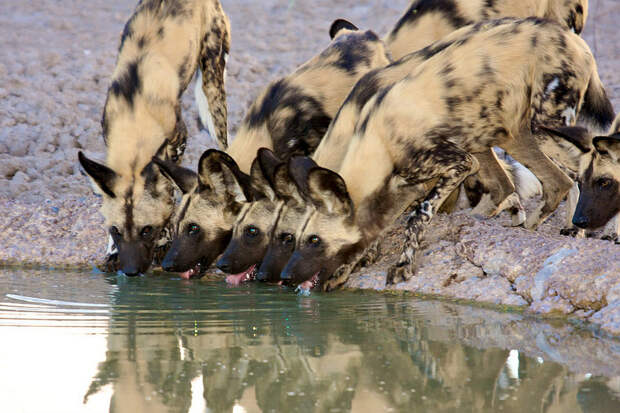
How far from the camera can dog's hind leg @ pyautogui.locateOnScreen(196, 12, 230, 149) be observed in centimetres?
597

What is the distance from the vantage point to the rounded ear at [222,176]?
14.6 ft

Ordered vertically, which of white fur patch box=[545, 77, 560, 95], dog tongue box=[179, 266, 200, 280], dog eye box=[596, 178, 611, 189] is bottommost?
dog tongue box=[179, 266, 200, 280]

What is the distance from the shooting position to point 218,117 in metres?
6.03

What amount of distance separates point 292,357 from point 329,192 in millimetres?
1350

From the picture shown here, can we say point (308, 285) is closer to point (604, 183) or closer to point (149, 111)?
point (604, 183)

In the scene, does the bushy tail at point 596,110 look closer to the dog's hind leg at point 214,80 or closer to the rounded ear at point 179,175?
the rounded ear at point 179,175

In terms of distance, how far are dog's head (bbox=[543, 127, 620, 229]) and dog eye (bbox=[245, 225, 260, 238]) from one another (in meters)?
1.43

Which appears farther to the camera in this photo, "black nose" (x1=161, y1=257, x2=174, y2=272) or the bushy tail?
the bushy tail

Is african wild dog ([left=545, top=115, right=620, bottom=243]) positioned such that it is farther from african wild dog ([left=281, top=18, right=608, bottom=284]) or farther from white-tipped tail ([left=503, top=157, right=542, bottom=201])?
white-tipped tail ([left=503, top=157, right=542, bottom=201])

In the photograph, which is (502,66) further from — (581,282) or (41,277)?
(41,277)

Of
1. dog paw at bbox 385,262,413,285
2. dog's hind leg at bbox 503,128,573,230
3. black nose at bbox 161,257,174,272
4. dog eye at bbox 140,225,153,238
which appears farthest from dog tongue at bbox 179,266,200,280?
dog's hind leg at bbox 503,128,573,230

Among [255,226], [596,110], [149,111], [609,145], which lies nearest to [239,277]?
[255,226]

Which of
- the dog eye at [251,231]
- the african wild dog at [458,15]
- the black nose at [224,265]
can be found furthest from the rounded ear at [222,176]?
the african wild dog at [458,15]

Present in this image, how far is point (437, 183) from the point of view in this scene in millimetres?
4406
